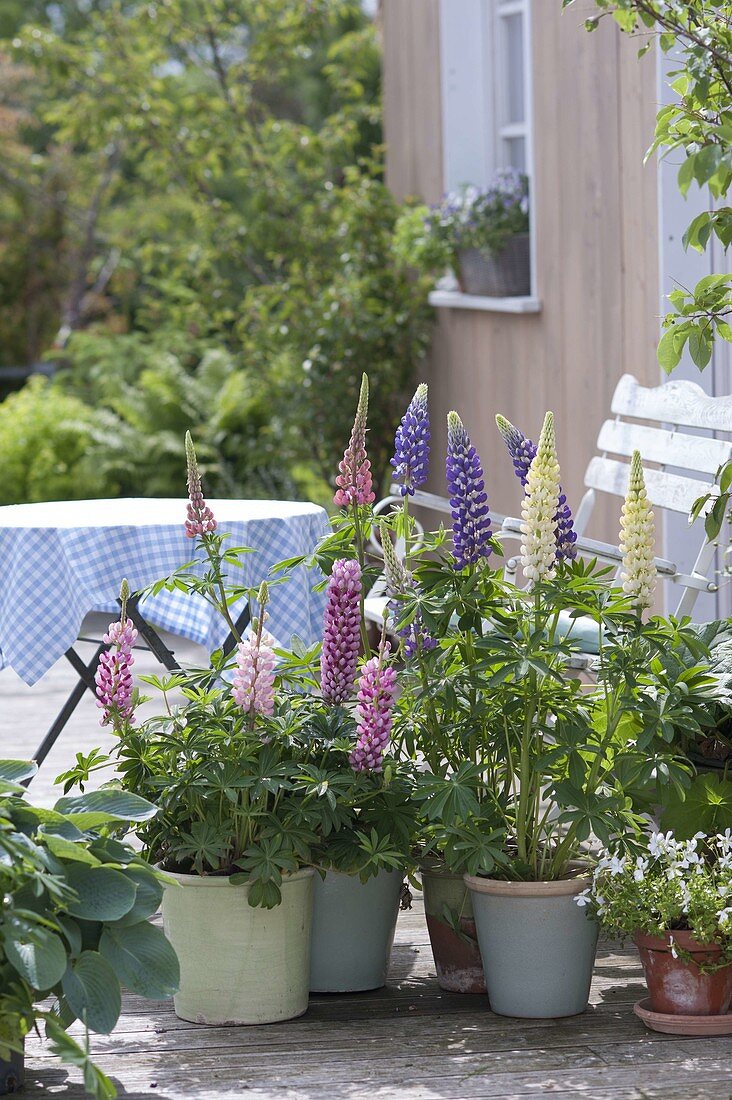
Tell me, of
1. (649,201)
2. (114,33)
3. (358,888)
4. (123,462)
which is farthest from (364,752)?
(114,33)

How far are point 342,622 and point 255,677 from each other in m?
0.19

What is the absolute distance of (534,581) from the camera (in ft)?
8.57

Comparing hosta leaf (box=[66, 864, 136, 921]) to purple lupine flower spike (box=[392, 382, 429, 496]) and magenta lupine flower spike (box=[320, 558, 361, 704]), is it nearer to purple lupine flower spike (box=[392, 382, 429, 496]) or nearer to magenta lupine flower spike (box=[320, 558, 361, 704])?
magenta lupine flower spike (box=[320, 558, 361, 704])

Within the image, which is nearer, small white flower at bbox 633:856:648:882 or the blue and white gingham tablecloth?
small white flower at bbox 633:856:648:882

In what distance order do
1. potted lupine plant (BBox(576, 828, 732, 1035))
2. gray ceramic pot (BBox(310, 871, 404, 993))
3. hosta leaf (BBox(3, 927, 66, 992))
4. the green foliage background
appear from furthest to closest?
the green foliage background, gray ceramic pot (BBox(310, 871, 404, 993)), potted lupine plant (BBox(576, 828, 732, 1035)), hosta leaf (BBox(3, 927, 66, 992))

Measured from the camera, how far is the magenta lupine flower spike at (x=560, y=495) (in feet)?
9.05

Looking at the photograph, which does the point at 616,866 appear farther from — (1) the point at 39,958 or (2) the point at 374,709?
(1) the point at 39,958

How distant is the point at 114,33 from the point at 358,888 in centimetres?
677

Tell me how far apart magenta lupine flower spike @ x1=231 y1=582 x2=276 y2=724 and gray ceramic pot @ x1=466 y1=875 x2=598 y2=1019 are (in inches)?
19.4

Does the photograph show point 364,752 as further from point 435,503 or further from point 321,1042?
point 435,503

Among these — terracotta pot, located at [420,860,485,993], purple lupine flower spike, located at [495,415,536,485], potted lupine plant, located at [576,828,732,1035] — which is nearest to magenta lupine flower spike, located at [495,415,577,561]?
purple lupine flower spike, located at [495,415,536,485]

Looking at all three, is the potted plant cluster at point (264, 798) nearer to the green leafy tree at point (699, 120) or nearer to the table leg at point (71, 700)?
the green leafy tree at point (699, 120)

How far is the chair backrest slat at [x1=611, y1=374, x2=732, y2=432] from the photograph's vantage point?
3812 mm

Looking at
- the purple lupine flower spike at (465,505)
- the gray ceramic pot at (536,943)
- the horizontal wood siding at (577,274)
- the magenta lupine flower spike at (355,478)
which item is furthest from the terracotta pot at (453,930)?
the horizontal wood siding at (577,274)
